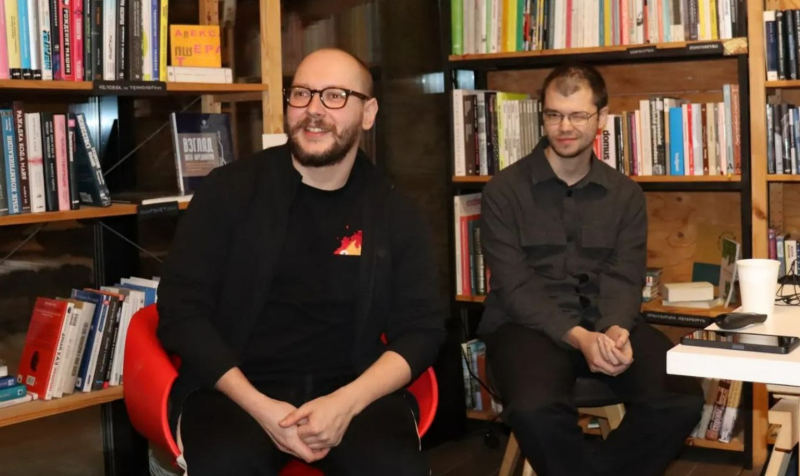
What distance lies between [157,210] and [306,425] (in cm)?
101

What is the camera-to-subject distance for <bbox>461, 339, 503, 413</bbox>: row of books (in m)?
3.68

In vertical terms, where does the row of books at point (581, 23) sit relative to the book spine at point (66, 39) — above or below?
above

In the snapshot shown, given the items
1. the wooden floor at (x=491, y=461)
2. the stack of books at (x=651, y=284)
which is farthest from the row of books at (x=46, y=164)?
the stack of books at (x=651, y=284)

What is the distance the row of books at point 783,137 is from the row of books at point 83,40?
190 centimetres

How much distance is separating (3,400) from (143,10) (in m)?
1.08

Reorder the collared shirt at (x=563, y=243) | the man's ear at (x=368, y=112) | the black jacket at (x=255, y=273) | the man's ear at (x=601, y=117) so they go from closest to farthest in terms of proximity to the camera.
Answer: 1. the black jacket at (x=255, y=273)
2. the man's ear at (x=368, y=112)
3. the collared shirt at (x=563, y=243)
4. the man's ear at (x=601, y=117)

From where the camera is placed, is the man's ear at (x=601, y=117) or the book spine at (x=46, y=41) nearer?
the book spine at (x=46, y=41)

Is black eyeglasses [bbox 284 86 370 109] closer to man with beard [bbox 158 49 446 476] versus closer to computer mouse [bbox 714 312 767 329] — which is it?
man with beard [bbox 158 49 446 476]

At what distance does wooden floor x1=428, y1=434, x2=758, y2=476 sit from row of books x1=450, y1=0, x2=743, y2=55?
4.63 feet

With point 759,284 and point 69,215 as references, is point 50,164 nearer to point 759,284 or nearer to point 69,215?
point 69,215

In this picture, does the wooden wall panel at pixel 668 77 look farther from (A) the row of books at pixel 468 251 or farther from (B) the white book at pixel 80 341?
(B) the white book at pixel 80 341

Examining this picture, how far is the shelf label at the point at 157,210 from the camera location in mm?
2668

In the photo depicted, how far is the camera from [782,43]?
3123 mm

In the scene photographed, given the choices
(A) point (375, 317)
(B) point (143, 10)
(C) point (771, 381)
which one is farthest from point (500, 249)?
(C) point (771, 381)
